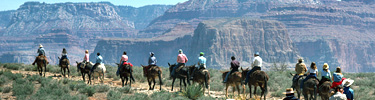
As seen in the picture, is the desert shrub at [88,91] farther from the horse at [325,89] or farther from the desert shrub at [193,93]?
the horse at [325,89]

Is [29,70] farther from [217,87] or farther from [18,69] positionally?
[217,87]

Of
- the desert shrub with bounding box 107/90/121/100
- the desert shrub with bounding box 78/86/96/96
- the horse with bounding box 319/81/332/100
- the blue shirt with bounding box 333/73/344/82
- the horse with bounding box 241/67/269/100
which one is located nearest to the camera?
the blue shirt with bounding box 333/73/344/82

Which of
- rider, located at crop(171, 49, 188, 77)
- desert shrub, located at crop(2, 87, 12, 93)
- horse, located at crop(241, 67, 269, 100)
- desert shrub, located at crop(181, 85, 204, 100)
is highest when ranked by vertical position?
rider, located at crop(171, 49, 188, 77)

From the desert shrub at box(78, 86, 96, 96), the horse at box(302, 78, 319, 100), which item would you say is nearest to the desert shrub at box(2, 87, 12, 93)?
the desert shrub at box(78, 86, 96, 96)

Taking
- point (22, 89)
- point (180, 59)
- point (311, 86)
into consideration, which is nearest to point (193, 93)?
point (180, 59)

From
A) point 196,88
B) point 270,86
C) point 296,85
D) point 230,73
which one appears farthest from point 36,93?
point 270,86

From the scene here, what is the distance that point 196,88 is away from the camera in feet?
69.9

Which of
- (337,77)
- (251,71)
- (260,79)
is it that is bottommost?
(260,79)

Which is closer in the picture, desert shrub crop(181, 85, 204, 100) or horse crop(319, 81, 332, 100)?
horse crop(319, 81, 332, 100)

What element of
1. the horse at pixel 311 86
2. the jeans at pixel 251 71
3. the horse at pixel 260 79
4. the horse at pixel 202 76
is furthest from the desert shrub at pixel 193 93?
the horse at pixel 311 86

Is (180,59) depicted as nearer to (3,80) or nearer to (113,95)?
(113,95)

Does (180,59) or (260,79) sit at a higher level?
(180,59)

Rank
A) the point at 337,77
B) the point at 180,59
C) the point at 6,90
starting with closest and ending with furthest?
1. the point at 337,77
2. the point at 6,90
3. the point at 180,59

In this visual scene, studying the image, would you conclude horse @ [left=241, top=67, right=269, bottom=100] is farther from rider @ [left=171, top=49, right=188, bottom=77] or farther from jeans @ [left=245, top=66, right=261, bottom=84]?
rider @ [left=171, top=49, right=188, bottom=77]
